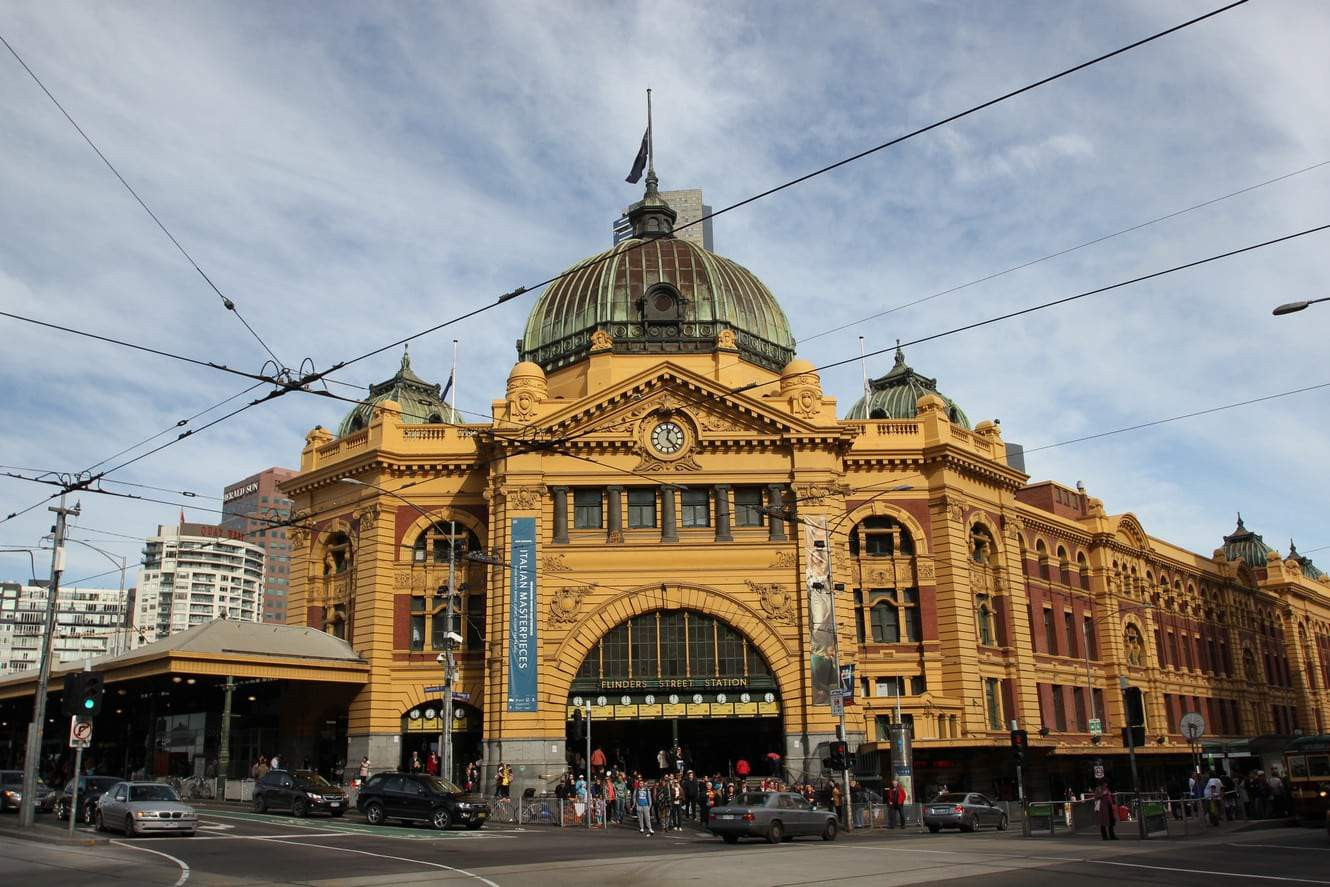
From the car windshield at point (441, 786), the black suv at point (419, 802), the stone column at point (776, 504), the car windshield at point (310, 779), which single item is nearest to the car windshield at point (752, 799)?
the black suv at point (419, 802)

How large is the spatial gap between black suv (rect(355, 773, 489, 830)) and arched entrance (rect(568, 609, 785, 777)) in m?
12.1

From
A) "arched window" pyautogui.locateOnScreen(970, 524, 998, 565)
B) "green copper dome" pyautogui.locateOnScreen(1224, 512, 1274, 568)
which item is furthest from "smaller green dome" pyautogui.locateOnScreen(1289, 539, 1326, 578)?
"arched window" pyautogui.locateOnScreen(970, 524, 998, 565)

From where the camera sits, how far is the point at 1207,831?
124 ft

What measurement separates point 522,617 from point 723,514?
934 centimetres

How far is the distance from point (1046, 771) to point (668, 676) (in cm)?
1951

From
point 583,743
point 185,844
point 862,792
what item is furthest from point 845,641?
point 185,844

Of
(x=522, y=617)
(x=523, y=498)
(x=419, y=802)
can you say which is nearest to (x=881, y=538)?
(x=523, y=498)

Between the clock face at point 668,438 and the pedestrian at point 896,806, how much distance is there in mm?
16465

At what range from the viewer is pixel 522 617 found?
46.8 meters

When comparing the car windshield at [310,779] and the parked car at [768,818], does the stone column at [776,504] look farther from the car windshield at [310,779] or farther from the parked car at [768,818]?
the car windshield at [310,779]

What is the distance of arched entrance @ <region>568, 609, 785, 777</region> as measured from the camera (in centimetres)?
4694

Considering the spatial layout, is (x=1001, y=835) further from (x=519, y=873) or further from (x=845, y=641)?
(x=519, y=873)

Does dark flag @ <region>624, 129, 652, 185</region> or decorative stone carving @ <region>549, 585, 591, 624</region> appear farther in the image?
dark flag @ <region>624, 129, 652, 185</region>

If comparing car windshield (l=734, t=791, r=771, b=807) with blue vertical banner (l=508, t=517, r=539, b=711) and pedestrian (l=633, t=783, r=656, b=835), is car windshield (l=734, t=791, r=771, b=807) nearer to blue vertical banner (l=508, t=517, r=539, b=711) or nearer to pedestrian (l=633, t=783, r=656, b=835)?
pedestrian (l=633, t=783, r=656, b=835)
